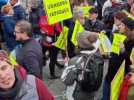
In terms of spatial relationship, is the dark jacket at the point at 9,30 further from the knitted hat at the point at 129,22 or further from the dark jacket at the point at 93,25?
the knitted hat at the point at 129,22

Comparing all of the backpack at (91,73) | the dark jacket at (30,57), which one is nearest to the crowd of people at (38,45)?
the dark jacket at (30,57)

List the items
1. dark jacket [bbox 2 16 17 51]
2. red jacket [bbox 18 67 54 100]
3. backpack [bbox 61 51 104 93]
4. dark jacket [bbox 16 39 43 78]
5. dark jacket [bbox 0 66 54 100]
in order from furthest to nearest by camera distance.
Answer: dark jacket [bbox 2 16 17 51] < backpack [bbox 61 51 104 93] < dark jacket [bbox 16 39 43 78] < red jacket [bbox 18 67 54 100] < dark jacket [bbox 0 66 54 100]

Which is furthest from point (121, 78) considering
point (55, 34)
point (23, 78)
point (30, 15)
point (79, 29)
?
point (30, 15)

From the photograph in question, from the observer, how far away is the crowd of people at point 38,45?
11.1 feet

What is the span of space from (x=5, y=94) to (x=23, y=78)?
23 centimetres

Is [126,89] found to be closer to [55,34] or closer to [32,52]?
[32,52]

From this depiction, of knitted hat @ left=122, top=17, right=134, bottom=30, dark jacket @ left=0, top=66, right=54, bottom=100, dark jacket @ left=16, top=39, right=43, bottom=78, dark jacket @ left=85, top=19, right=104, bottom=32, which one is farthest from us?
dark jacket @ left=85, top=19, right=104, bottom=32

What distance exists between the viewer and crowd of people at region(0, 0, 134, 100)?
11.1 ft

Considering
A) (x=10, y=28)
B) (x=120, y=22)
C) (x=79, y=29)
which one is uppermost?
(x=120, y=22)

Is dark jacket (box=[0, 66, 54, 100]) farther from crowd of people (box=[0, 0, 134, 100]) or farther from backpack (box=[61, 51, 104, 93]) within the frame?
backpack (box=[61, 51, 104, 93])

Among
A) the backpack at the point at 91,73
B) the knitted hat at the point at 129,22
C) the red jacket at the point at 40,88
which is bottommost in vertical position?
the backpack at the point at 91,73

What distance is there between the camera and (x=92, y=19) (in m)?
9.05

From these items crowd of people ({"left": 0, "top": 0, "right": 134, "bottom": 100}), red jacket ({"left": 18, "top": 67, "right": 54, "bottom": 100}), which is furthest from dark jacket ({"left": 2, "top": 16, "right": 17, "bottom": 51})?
red jacket ({"left": 18, "top": 67, "right": 54, "bottom": 100})

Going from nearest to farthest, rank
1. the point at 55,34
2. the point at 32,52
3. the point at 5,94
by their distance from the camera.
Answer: the point at 5,94 < the point at 32,52 < the point at 55,34
